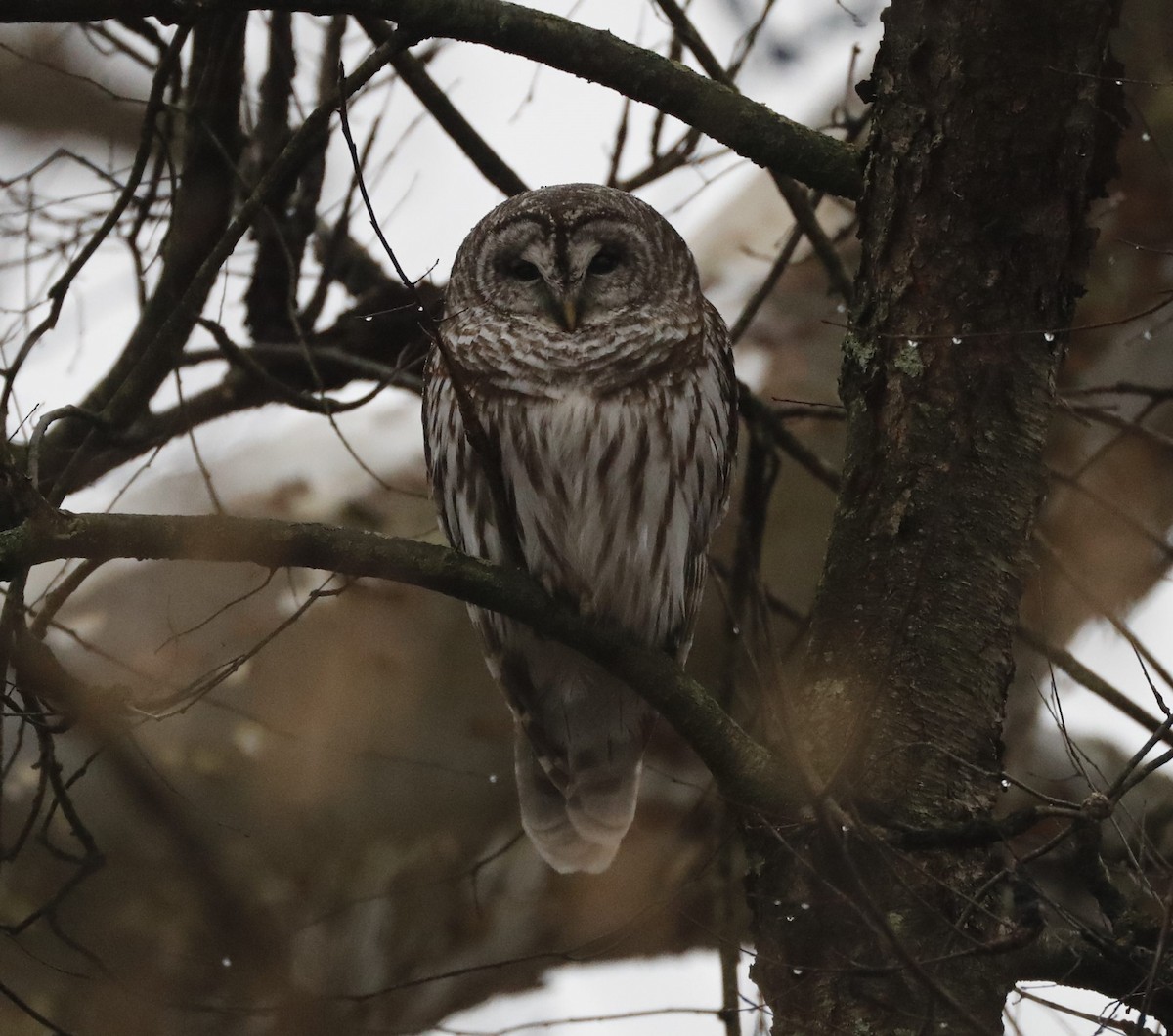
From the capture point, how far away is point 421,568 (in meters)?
2.60

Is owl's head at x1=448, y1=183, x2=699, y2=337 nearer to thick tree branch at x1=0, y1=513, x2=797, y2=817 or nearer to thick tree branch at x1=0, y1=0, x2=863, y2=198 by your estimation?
thick tree branch at x1=0, y1=0, x2=863, y2=198

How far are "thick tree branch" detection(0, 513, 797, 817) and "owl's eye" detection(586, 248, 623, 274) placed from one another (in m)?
1.52

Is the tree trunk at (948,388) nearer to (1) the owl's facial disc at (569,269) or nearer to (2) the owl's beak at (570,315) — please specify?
(2) the owl's beak at (570,315)

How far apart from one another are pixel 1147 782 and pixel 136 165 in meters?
3.89

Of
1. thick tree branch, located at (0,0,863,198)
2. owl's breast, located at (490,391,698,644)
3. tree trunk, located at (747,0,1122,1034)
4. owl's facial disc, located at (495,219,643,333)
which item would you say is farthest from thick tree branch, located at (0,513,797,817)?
owl's facial disc, located at (495,219,643,333)

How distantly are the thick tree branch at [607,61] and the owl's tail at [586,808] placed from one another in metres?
1.78

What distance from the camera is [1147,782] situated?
5.08m

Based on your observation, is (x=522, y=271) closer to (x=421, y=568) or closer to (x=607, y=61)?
(x=607, y=61)

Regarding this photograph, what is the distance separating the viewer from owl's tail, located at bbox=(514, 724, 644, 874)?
4188mm

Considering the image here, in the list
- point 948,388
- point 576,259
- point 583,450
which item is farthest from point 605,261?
point 948,388

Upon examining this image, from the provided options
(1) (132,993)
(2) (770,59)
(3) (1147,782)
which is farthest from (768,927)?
(3) (1147,782)

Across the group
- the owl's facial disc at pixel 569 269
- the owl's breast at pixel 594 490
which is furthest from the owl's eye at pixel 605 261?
the owl's breast at pixel 594 490

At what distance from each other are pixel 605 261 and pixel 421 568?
5.98ft

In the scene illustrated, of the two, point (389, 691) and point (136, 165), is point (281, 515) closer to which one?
point (389, 691)
